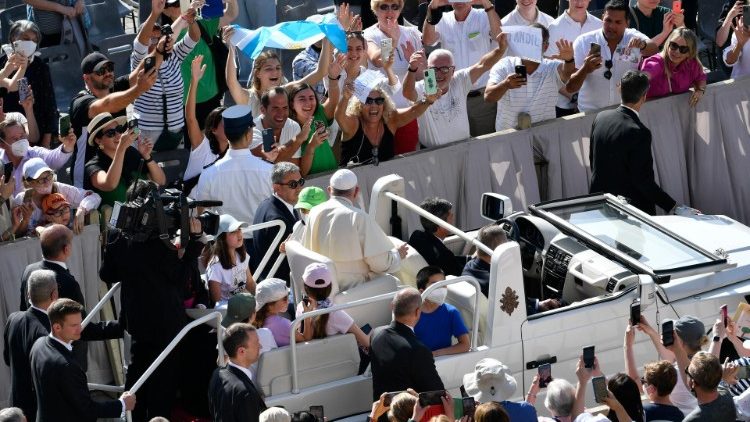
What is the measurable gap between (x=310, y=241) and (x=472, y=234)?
1454 mm

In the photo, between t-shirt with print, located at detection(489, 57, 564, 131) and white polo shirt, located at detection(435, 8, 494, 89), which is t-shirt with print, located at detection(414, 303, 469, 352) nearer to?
t-shirt with print, located at detection(489, 57, 564, 131)

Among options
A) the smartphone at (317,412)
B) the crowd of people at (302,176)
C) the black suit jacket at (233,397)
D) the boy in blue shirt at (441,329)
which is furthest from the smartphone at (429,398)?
the boy in blue shirt at (441,329)

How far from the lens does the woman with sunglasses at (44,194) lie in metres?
11.7

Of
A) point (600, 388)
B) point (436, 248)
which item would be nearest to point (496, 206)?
point (436, 248)

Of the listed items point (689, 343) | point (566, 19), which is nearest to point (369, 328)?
point (689, 343)

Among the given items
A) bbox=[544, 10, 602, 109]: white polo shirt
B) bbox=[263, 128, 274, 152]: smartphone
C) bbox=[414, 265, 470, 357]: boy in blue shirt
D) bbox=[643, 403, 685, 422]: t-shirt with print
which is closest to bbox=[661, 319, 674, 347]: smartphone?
bbox=[643, 403, 685, 422]: t-shirt with print

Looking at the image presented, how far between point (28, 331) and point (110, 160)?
2.25 meters

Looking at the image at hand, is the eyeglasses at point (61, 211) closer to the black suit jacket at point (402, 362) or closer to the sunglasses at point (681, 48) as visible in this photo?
the black suit jacket at point (402, 362)

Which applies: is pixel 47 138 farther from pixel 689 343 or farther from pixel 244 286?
pixel 689 343

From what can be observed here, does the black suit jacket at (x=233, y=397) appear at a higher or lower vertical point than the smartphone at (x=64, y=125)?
lower

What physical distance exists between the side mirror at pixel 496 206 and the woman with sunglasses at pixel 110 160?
2708 millimetres

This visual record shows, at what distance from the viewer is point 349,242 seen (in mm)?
10664

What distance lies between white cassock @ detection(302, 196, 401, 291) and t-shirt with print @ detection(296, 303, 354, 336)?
347mm

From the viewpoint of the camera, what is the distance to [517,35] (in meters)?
14.0
